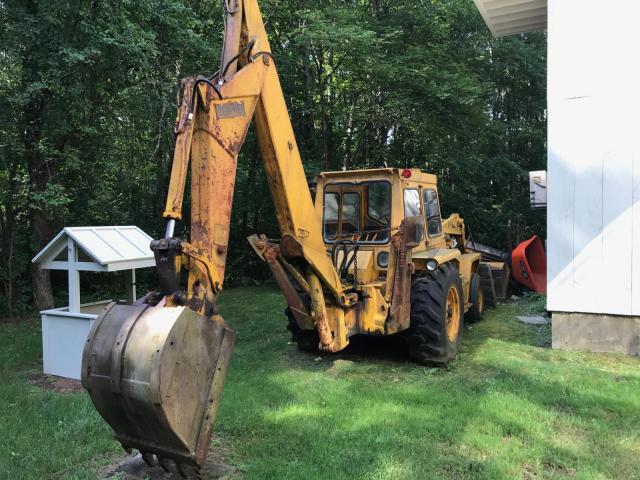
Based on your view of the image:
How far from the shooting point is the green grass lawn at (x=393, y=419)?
389 centimetres

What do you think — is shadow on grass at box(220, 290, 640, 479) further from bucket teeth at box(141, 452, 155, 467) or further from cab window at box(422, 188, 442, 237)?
cab window at box(422, 188, 442, 237)

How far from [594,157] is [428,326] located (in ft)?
9.92

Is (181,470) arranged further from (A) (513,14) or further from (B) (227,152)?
(A) (513,14)

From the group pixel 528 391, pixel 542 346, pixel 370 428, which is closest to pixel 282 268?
pixel 370 428

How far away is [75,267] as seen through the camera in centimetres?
644

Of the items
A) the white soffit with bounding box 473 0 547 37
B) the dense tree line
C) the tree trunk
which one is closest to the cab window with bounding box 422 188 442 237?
the white soffit with bounding box 473 0 547 37

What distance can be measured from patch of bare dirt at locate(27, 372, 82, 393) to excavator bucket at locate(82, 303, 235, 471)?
10.2ft

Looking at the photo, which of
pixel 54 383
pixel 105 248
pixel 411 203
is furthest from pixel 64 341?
pixel 411 203

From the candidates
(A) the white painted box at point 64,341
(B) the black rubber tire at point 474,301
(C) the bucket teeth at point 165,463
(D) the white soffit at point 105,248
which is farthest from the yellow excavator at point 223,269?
(A) the white painted box at point 64,341

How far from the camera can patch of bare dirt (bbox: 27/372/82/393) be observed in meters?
6.01

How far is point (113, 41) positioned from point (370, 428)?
21.6ft

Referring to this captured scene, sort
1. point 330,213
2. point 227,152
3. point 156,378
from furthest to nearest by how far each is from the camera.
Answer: point 330,213
point 227,152
point 156,378

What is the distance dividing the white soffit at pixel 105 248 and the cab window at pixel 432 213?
3609mm

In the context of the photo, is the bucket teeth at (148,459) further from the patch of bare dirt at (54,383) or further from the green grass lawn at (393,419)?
the patch of bare dirt at (54,383)
